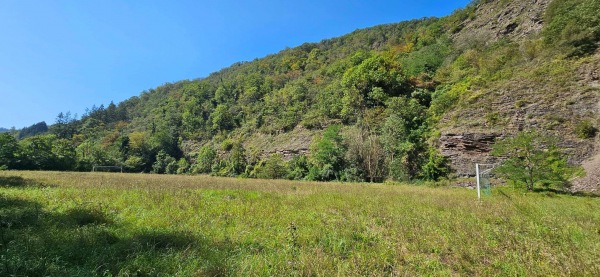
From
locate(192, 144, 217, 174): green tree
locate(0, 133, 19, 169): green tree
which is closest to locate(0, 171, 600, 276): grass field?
locate(0, 133, 19, 169): green tree

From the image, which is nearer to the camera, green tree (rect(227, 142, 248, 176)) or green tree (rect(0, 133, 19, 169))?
green tree (rect(0, 133, 19, 169))

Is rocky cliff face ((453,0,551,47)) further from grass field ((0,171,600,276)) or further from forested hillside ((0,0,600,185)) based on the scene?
grass field ((0,171,600,276))

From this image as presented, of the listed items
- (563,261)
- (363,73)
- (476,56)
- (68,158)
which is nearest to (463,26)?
(476,56)

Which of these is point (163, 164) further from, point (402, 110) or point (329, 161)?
point (402, 110)

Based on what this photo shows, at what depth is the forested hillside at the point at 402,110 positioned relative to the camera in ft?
86.8

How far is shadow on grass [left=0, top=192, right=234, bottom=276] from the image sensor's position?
3496 mm

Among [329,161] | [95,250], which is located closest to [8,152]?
[329,161]

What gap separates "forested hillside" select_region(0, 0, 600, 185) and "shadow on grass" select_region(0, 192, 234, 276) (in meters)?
27.8

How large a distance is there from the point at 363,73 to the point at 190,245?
4931 centimetres

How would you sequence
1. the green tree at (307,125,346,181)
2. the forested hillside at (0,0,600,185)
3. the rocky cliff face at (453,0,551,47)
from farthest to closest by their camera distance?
the rocky cliff face at (453,0,551,47), the green tree at (307,125,346,181), the forested hillside at (0,0,600,185)

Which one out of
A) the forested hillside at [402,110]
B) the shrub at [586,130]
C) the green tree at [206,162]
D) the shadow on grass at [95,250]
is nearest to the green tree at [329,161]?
the forested hillside at [402,110]

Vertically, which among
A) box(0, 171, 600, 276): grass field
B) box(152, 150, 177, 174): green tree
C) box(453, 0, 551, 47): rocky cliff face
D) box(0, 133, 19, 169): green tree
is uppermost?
box(453, 0, 551, 47): rocky cliff face

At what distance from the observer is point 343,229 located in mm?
6098

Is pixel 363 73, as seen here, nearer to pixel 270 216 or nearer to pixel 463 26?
pixel 463 26
